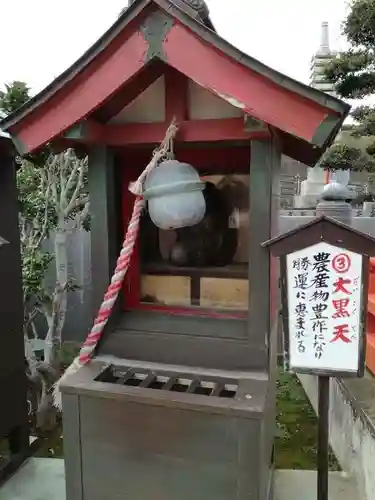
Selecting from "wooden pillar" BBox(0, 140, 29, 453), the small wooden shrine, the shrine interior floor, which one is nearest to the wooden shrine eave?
the small wooden shrine

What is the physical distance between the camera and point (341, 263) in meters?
1.96

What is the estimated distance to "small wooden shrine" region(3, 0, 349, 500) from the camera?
1.96m

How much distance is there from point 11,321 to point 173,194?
188cm

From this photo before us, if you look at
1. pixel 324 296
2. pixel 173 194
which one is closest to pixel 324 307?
pixel 324 296

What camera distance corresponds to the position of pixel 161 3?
1.92m

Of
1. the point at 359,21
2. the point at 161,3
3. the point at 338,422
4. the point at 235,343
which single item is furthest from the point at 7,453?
the point at 359,21

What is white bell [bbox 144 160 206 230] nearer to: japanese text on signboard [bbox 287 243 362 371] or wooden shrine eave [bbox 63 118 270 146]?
wooden shrine eave [bbox 63 118 270 146]

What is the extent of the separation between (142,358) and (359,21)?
16.5 feet

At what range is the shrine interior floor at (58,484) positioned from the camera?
3021 mm

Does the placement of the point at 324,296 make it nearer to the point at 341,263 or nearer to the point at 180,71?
the point at 341,263

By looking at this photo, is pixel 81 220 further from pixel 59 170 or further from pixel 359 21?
pixel 359 21

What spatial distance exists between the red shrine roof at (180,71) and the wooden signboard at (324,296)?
44cm

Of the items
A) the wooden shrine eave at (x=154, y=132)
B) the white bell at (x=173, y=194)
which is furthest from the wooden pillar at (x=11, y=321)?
the white bell at (x=173, y=194)

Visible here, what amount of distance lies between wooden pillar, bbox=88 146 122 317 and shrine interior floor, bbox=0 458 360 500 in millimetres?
1493
